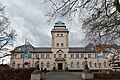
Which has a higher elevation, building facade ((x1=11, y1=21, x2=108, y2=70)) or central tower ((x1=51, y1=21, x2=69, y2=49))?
central tower ((x1=51, y1=21, x2=69, y2=49))

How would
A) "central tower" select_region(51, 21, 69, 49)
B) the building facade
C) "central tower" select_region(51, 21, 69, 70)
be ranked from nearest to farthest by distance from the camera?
the building facade → "central tower" select_region(51, 21, 69, 70) → "central tower" select_region(51, 21, 69, 49)

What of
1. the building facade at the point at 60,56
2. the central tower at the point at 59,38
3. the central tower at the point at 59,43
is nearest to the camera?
the building facade at the point at 60,56

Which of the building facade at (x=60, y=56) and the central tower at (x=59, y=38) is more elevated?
the central tower at (x=59, y=38)

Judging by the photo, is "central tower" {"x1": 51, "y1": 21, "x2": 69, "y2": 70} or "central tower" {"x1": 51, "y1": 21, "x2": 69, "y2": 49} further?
"central tower" {"x1": 51, "y1": 21, "x2": 69, "y2": 49}

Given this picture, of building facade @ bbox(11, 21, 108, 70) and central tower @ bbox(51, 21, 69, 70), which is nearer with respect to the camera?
building facade @ bbox(11, 21, 108, 70)

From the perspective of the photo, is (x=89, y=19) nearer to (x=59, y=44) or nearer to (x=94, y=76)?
(x=94, y=76)

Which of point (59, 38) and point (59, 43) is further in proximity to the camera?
point (59, 38)

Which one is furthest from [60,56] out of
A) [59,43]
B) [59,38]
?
[59,38]

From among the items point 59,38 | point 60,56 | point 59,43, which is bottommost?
point 60,56

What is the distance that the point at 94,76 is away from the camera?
77.9 feet

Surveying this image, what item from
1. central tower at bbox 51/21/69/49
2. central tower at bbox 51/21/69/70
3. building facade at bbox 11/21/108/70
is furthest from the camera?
central tower at bbox 51/21/69/49

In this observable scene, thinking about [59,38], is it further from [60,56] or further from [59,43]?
[60,56]

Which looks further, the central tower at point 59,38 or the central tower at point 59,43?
the central tower at point 59,38

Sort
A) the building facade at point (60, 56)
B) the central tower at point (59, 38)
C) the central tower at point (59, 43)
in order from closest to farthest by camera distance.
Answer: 1. the building facade at point (60, 56)
2. the central tower at point (59, 43)
3. the central tower at point (59, 38)
